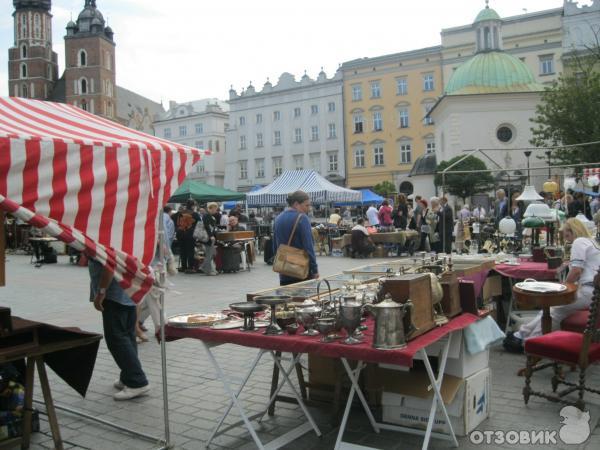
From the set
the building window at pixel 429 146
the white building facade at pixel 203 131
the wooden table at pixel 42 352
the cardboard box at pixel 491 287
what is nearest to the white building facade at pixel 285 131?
the white building facade at pixel 203 131

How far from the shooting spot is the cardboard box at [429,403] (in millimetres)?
4102

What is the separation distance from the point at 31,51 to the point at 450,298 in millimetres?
96990

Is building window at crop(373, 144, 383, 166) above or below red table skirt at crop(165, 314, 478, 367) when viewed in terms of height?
above

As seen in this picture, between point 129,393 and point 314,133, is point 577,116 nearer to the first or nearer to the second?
point 129,393

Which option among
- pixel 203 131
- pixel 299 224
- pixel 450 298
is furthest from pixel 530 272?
pixel 203 131

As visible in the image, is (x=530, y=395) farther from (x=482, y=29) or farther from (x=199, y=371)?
(x=482, y=29)

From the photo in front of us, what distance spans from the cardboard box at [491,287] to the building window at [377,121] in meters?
53.3

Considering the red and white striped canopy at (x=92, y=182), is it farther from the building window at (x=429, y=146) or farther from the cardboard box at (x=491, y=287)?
the building window at (x=429, y=146)

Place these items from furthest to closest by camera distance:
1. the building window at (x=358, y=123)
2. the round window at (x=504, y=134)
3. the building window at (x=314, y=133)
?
the building window at (x=314, y=133) → the building window at (x=358, y=123) → the round window at (x=504, y=134)

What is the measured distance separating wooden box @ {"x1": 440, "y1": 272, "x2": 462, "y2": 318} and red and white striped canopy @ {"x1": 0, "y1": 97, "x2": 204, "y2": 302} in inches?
79.1

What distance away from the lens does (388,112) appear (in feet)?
193

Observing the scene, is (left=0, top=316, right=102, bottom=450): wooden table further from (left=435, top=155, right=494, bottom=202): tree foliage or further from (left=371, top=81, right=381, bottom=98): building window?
(left=371, top=81, right=381, bottom=98): building window

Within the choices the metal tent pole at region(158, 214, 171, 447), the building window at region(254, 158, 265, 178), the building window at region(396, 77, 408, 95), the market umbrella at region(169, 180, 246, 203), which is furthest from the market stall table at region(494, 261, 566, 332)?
the building window at region(254, 158, 265, 178)

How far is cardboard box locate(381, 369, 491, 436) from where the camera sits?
4102mm
